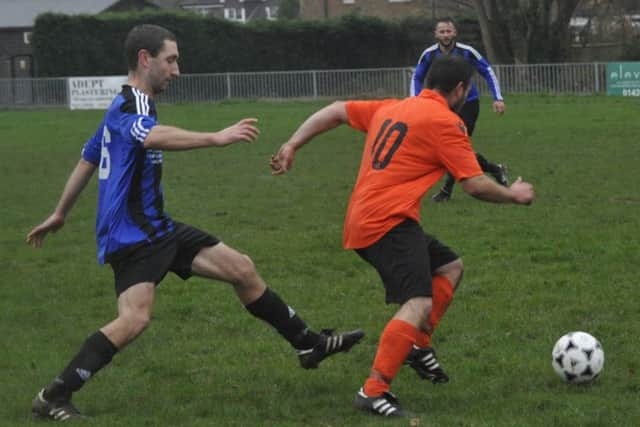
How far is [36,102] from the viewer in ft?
131

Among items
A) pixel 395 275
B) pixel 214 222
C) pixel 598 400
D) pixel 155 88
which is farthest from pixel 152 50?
pixel 214 222

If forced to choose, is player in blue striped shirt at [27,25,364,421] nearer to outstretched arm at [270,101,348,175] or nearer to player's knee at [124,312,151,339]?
player's knee at [124,312,151,339]

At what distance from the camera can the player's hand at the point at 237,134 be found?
210 inches

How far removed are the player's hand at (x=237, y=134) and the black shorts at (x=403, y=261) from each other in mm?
869

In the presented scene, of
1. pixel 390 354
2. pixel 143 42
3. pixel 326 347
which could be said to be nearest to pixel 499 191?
pixel 390 354

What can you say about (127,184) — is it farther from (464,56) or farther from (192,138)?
(464,56)

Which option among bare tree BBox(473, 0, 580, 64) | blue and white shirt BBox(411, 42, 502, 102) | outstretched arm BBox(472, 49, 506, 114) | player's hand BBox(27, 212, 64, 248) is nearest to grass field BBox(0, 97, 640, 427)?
player's hand BBox(27, 212, 64, 248)

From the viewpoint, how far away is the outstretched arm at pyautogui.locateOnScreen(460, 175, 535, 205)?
5.61 m

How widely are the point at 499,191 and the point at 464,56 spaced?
6.58 meters

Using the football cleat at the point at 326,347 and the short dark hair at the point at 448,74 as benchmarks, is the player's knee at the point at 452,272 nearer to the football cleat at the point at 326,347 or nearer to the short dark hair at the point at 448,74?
the football cleat at the point at 326,347

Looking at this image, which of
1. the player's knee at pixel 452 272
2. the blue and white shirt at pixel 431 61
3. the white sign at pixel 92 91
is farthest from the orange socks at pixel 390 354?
the white sign at pixel 92 91

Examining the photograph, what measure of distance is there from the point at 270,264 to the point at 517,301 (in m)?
2.56

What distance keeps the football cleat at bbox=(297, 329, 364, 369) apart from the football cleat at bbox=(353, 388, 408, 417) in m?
0.66

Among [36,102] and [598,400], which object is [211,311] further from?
[36,102]
